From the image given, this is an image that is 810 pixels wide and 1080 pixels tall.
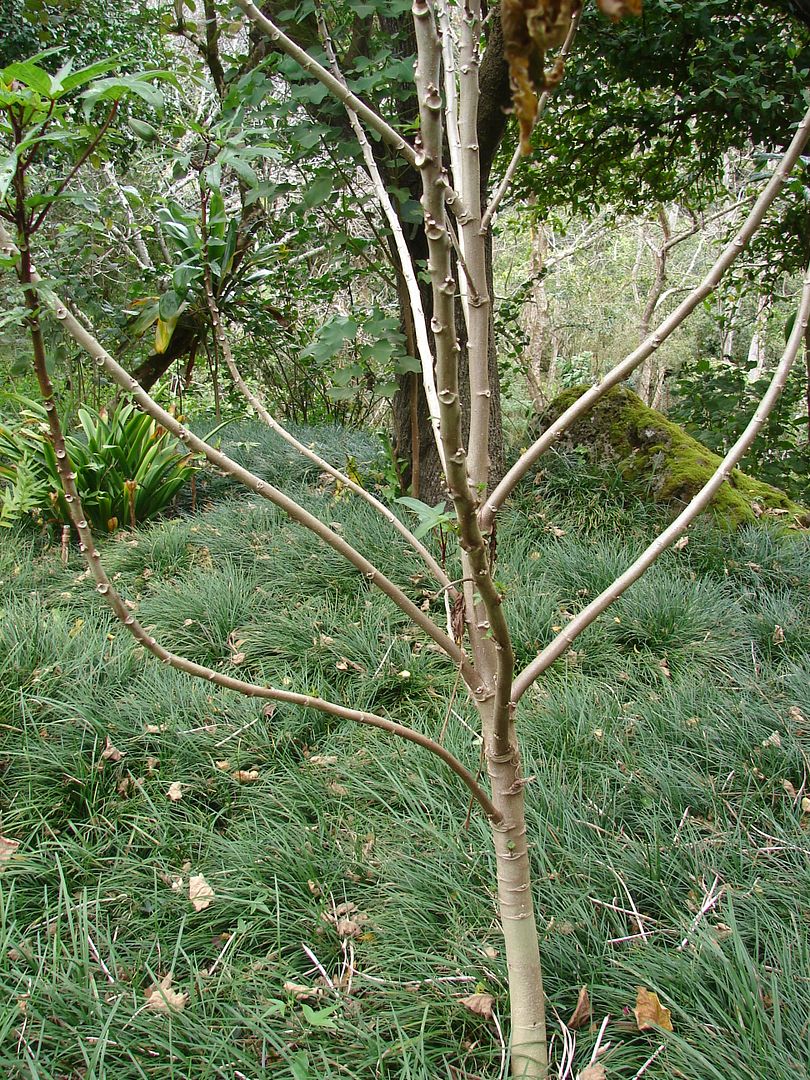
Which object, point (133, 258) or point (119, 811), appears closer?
point (119, 811)

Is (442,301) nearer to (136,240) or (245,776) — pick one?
(245,776)

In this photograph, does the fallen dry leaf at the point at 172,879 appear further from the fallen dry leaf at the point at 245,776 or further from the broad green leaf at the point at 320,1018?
→ the broad green leaf at the point at 320,1018

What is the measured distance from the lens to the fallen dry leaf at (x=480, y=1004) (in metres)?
1.53

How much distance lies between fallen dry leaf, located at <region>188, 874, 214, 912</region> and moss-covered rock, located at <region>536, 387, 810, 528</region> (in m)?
2.87

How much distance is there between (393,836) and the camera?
6.66 ft

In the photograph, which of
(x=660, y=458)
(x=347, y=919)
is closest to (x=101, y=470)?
(x=660, y=458)

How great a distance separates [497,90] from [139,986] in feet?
11.7

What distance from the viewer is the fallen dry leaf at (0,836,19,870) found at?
6.52 ft

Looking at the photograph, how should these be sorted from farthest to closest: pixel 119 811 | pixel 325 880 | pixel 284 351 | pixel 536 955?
pixel 284 351 < pixel 119 811 < pixel 325 880 < pixel 536 955

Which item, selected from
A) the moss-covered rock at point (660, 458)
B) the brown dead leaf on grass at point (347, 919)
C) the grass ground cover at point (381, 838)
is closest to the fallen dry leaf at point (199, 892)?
the grass ground cover at point (381, 838)

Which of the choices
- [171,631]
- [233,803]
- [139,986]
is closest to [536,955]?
[139,986]

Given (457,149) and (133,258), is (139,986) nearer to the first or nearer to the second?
(457,149)

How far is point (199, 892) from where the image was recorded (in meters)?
1.91

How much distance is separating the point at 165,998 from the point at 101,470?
340 cm
